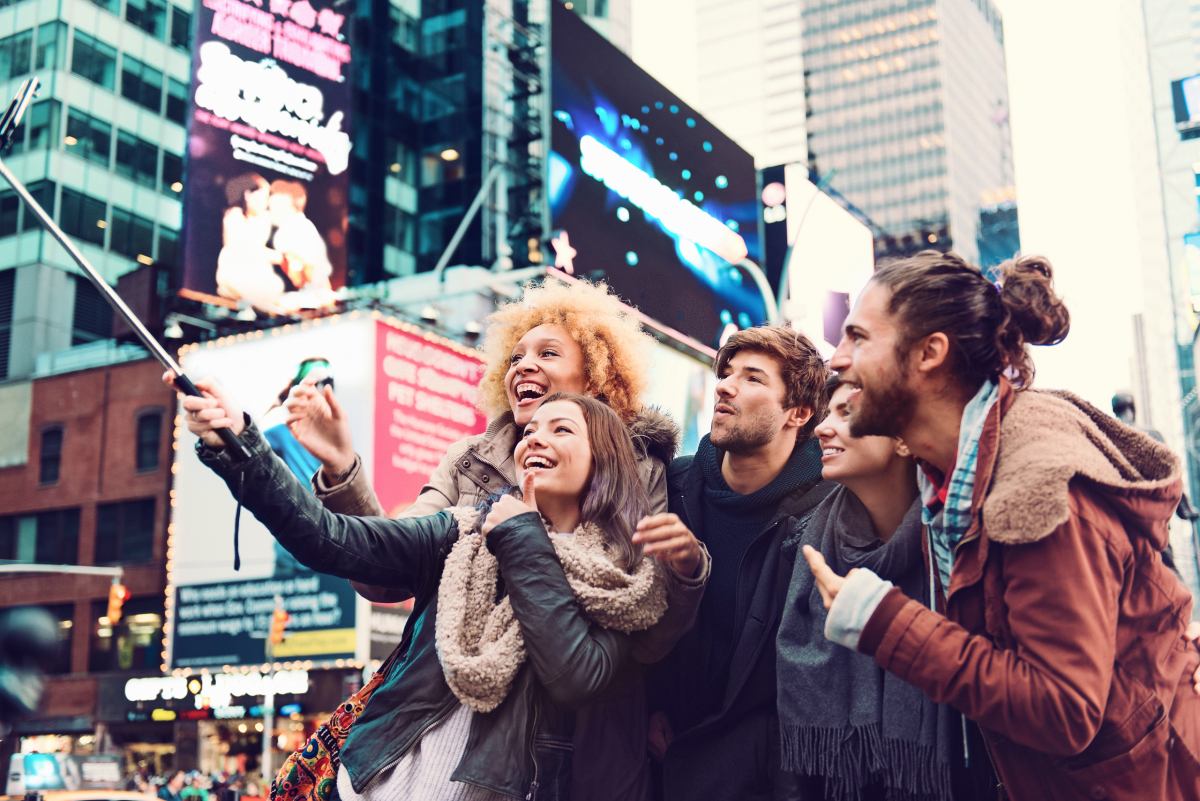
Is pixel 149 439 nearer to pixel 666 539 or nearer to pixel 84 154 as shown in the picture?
pixel 84 154

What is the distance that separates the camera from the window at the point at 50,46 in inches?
1633

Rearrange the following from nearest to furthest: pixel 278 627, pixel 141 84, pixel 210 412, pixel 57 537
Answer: pixel 210 412 < pixel 278 627 < pixel 57 537 < pixel 141 84

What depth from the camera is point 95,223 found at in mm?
43312

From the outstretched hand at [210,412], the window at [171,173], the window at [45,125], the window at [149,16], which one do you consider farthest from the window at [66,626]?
the outstretched hand at [210,412]

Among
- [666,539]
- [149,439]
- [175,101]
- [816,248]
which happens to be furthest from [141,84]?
[666,539]

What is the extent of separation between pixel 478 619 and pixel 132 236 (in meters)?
45.2

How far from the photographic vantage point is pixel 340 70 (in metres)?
30.6

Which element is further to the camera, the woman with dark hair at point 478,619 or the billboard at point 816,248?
the billboard at point 816,248

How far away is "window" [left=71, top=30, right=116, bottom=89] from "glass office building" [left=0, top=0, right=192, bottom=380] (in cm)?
4

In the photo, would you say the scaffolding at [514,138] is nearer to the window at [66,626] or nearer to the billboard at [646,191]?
the billboard at [646,191]

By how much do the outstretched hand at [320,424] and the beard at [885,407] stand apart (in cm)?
153

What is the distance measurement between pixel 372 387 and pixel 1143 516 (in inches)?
1046

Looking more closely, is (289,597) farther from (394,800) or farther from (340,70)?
(394,800)

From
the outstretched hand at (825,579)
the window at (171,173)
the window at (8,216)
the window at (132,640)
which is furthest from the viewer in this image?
the window at (171,173)
